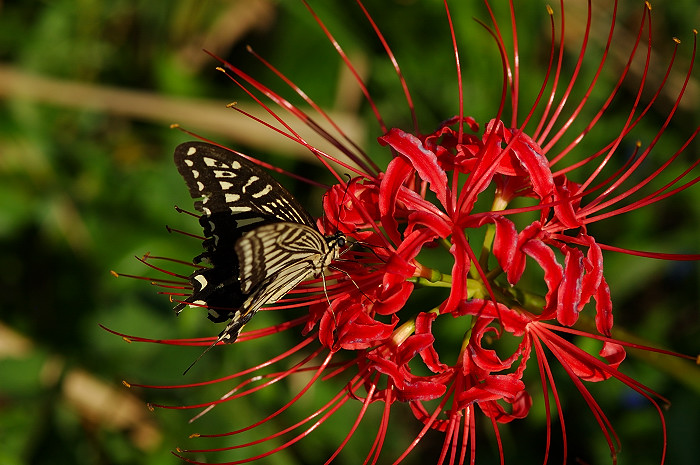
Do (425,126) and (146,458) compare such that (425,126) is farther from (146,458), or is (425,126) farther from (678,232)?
(146,458)

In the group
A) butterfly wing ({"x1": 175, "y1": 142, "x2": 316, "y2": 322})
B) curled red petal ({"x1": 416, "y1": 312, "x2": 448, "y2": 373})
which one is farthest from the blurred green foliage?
curled red petal ({"x1": 416, "y1": 312, "x2": 448, "y2": 373})

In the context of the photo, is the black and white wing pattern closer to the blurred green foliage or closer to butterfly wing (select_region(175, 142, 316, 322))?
butterfly wing (select_region(175, 142, 316, 322))

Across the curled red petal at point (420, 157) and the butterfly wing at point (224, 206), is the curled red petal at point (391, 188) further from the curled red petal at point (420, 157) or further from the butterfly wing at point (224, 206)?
the butterfly wing at point (224, 206)

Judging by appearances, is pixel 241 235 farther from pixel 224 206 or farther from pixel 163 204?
pixel 163 204

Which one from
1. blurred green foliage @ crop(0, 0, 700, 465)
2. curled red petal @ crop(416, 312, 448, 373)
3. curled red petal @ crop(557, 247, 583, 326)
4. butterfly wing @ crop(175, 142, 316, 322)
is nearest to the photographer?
curled red petal @ crop(557, 247, 583, 326)

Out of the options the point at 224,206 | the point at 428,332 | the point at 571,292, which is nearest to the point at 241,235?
the point at 224,206

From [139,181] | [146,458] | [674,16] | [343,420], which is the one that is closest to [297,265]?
[343,420]
